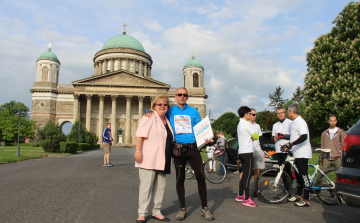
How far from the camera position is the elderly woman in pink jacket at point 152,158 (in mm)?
4543

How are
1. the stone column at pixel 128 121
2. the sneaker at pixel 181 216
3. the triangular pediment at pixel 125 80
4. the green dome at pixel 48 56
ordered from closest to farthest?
the sneaker at pixel 181 216 < the stone column at pixel 128 121 < the triangular pediment at pixel 125 80 < the green dome at pixel 48 56

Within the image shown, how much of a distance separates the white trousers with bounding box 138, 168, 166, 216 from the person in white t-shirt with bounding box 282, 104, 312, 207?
9.44 ft

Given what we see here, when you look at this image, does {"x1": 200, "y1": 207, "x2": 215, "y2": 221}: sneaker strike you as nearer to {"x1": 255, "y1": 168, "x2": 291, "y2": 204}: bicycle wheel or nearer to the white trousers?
the white trousers

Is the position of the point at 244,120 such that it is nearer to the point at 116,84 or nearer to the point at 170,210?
the point at 170,210

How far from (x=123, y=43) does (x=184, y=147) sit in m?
73.5

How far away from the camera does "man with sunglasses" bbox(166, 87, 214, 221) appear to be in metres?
4.89

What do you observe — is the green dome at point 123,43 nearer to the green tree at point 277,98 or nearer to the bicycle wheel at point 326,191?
the green tree at point 277,98

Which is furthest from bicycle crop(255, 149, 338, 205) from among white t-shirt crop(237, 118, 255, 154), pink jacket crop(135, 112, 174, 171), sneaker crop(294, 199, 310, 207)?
pink jacket crop(135, 112, 174, 171)

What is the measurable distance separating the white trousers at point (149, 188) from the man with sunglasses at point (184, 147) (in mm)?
365

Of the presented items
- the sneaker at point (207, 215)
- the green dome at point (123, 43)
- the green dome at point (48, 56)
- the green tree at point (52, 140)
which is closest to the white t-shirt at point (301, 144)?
the sneaker at point (207, 215)

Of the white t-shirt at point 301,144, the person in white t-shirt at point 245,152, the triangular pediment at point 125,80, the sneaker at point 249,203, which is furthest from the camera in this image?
the triangular pediment at point 125,80

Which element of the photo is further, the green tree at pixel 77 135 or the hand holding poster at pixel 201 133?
the green tree at pixel 77 135

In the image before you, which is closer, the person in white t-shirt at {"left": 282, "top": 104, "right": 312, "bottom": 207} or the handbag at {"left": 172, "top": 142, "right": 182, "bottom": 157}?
the handbag at {"left": 172, "top": 142, "right": 182, "bottom": 157}

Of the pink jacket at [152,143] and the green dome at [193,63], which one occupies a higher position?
the green dome at [193,63]
